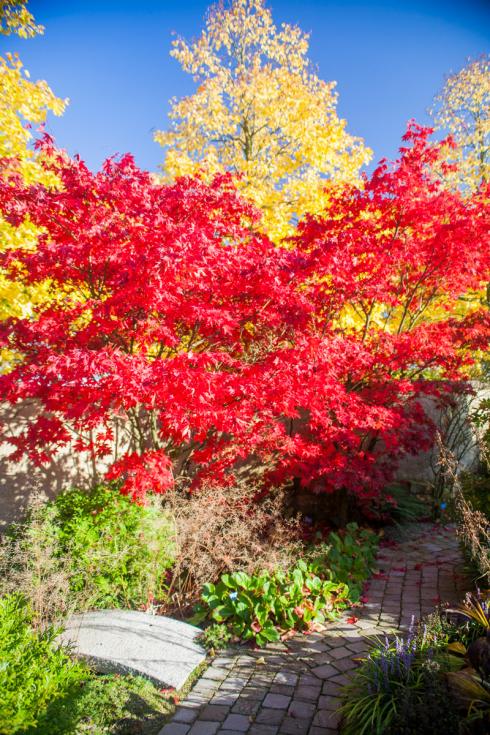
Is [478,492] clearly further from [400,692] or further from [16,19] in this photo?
[16,19]

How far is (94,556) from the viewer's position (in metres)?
4.41

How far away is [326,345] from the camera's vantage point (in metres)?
5.04

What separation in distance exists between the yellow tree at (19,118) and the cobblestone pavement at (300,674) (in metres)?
5.46

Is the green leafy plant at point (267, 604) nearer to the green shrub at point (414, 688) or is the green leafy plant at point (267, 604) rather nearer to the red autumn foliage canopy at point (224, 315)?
the green shrub at point (414, 688)

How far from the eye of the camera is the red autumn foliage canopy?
14.0 feet

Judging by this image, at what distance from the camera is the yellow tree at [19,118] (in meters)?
6.68

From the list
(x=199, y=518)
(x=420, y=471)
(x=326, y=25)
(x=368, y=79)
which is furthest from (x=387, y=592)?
(x=326, y=25)

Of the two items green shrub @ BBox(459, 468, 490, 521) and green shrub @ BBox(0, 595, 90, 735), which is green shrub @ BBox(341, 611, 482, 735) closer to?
green shrub @ BBox(0, 595, 90, 735)

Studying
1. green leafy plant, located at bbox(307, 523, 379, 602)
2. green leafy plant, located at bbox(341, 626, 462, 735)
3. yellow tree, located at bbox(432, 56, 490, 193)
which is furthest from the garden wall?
yellow tree, located at bbox(432, 56, 490, 193)

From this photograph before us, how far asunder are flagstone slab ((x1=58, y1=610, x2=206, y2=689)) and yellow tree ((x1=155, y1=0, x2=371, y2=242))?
830cm

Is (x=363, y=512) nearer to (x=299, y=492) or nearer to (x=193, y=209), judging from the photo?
(x=299, y=492)

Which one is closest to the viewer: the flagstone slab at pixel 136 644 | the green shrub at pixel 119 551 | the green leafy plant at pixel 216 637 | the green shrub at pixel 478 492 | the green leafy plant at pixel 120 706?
the green leafy plant at pixel 120 706

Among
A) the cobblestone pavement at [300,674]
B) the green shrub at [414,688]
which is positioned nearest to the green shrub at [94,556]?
the cobblestone pavement at [300,674]

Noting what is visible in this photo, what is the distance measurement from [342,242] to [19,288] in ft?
16.3
